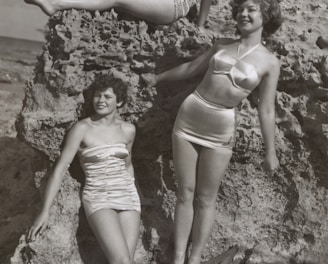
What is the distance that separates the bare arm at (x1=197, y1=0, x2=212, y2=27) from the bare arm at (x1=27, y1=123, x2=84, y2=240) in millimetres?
891

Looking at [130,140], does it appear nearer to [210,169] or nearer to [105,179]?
[105,179]

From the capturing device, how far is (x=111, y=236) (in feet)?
8.52

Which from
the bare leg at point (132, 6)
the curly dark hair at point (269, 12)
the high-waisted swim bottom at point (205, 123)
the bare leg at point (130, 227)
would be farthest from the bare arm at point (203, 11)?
the bare leg at point (130, 227)

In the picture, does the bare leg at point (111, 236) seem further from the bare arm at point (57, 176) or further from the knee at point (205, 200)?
the knee at point (205, 200)

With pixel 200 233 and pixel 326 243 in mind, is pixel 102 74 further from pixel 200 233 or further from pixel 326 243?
pixel 326 243

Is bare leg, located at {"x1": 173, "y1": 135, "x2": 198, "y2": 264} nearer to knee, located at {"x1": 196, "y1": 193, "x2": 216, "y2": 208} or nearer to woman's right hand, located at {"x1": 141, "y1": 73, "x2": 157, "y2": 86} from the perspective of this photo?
knee, located at {"x1": 196, "y1": 193, "x2": 216, "y2": 208}

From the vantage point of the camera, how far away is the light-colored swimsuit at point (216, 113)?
256cm

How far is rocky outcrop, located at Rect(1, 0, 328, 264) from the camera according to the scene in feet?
9.12

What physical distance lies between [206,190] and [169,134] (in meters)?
0.41

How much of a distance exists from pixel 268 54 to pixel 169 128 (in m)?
0.66

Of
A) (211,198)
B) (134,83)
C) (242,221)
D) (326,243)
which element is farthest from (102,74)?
(326,243)

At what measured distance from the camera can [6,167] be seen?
13.2 ft

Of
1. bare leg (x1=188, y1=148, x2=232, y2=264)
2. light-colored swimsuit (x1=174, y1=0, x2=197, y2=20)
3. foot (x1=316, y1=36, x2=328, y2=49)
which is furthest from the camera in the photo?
foot (x1=316, y1=36, x2=328, y2=49)

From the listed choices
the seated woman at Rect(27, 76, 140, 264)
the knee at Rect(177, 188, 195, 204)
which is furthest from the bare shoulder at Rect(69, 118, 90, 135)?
the knee at Rect(177, 188, 195, 204)
